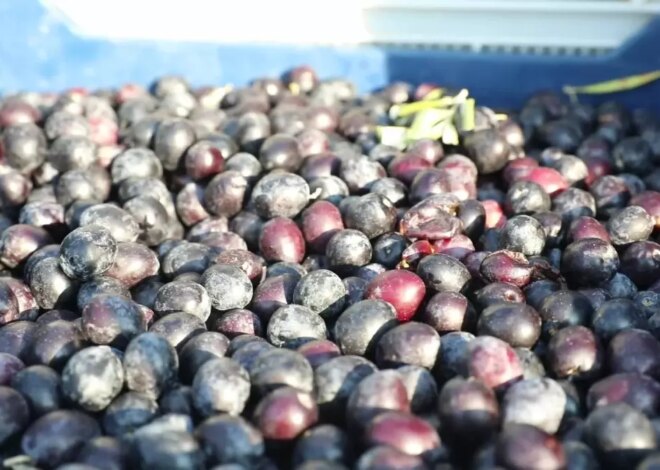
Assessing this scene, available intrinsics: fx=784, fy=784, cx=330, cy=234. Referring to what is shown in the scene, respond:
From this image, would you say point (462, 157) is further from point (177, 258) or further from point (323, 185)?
point (177, 258)

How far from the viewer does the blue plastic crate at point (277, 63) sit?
3.61 meters

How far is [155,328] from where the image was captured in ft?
6.59

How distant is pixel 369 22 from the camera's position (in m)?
3.77

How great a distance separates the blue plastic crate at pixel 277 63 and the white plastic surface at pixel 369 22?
42 millimetres

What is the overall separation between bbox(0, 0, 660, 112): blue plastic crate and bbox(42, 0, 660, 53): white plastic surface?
0.04m

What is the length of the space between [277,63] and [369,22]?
489mm

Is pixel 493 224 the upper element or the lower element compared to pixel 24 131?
lower

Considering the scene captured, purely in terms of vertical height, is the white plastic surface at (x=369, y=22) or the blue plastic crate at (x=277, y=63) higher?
the white plastic surface at (x=369, y=22)

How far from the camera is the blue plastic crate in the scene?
361cm

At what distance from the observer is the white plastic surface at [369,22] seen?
3588mm

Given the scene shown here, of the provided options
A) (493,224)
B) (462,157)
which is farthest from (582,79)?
(493,224)

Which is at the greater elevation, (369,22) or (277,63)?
(369,22)

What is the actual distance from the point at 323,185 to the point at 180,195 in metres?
0.53

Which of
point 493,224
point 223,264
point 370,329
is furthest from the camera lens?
point 493,224
